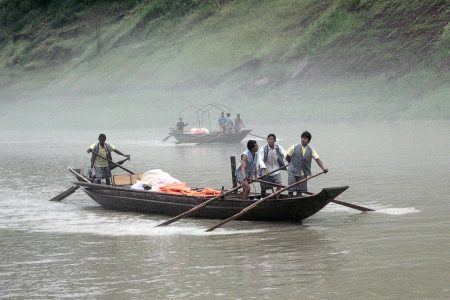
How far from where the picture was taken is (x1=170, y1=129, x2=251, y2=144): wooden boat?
162 feet

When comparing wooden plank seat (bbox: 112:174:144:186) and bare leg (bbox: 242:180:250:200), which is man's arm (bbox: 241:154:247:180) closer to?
bare leg (bbox: 242:180:250:200)

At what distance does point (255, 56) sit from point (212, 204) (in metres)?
80.3

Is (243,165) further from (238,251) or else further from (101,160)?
(101,160)

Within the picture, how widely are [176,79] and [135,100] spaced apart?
5.28 metres

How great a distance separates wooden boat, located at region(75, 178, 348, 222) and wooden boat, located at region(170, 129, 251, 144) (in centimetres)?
2738

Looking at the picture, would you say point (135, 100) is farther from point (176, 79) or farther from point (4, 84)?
point (4, 84)

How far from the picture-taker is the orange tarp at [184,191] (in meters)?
19.9

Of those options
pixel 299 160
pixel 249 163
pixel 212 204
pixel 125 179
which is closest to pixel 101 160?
pixel 125 179

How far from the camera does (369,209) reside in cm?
2020

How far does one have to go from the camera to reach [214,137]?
49.8m

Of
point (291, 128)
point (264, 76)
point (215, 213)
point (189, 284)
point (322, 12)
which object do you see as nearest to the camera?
point (189, 284)

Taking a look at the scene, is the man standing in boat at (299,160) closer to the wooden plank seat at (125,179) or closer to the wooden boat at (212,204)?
the wooden boat at (212,204)

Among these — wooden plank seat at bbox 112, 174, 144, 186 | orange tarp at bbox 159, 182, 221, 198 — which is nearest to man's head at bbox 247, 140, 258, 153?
orange tarp at bbox 159, 182, 221, 198

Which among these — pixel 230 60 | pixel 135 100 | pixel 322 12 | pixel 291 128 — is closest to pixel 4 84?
pixel 135 100
